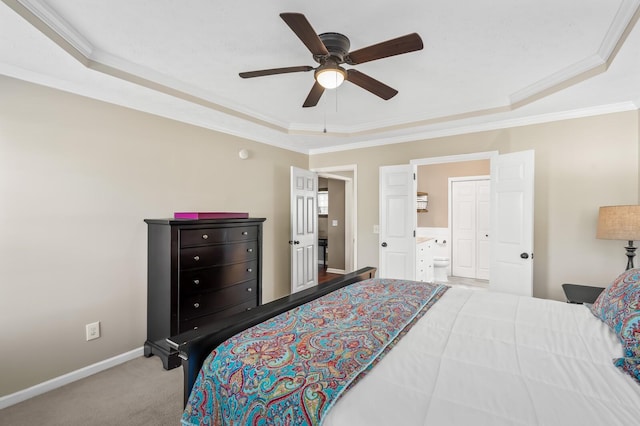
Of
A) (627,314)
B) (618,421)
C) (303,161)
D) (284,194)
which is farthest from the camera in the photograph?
(303,161)

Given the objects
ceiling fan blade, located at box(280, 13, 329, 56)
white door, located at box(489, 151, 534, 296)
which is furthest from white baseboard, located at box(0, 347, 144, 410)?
white door, located at box(489, 151, 534, 296)

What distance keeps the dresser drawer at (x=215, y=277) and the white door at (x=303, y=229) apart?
1.11 metres

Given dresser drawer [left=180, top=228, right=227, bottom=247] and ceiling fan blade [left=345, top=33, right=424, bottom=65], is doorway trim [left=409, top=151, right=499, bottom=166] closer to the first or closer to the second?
ceiling fan blade [left=345, top=33, right=424, bottom=65]

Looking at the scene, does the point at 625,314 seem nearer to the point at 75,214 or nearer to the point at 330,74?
the point at 330,74

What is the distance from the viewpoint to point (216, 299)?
116 inches

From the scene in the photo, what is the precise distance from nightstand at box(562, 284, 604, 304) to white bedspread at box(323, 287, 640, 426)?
3.60 ft

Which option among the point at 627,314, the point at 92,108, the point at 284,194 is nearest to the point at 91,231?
the point at 92,108

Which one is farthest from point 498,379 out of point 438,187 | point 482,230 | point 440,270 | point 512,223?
point 438,187

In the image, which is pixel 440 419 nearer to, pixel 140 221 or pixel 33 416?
pixel 33 416

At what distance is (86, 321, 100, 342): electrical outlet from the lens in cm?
256

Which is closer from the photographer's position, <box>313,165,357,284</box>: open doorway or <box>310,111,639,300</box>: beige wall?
<box>310,111,639,300</box>: beige wall

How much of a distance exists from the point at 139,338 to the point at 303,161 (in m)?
3.26

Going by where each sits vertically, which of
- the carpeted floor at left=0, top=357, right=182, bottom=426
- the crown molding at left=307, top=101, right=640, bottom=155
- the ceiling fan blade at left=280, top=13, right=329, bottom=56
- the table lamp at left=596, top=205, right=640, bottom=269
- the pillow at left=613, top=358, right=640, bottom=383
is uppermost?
the crown molding at left=307, top=101, right=640, bottom=155

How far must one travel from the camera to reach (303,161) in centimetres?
499
